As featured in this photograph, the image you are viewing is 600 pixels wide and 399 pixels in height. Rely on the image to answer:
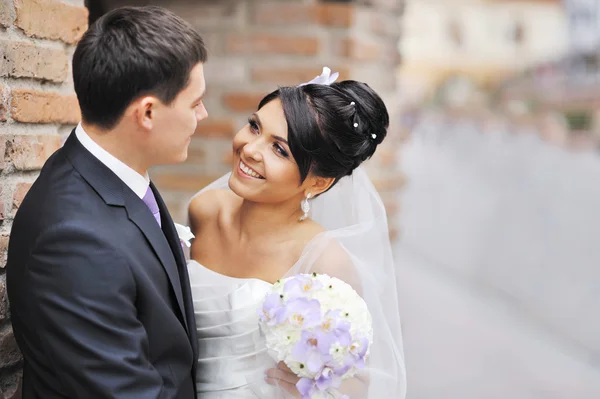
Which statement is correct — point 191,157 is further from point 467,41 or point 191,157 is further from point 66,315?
point 467,41

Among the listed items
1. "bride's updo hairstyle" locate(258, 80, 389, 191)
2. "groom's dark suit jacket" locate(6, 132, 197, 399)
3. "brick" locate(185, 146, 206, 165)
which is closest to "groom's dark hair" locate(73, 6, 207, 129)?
"groom's dark suit jacket" locate(6, 132, 197, 399)

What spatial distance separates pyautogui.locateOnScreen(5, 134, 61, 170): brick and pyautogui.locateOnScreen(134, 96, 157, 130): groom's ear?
0.53 metres

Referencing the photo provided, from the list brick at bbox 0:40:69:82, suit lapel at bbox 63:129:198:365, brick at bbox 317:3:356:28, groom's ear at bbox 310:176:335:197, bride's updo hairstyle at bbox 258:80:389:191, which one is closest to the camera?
suit lapel at bbox 63:129:198:365

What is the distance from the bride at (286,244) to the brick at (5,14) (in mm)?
671

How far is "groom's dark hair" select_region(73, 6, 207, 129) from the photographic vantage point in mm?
1358

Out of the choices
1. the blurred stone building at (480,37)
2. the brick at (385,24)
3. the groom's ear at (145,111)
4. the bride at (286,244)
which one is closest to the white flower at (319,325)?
the bride at (286,244)

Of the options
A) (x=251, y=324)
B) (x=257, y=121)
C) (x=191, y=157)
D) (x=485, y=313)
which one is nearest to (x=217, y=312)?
(x=251, y=324)

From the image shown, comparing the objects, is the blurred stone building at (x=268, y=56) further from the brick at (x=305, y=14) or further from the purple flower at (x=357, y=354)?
the purple flower at (x=357, y=354)

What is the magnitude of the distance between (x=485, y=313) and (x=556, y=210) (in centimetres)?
131

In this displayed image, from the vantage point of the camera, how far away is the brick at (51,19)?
1.77m

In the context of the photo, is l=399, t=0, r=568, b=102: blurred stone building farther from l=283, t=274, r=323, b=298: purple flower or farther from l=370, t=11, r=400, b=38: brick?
l=283, t=274, r=323, b=298: purple flower

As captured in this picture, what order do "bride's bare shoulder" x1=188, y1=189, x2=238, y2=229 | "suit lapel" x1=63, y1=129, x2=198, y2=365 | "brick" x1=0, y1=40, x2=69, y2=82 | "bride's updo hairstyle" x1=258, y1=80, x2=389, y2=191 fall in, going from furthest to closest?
"bride's bare shoulder" x1=188, y1=189, x2=238, y2=229
"bride's updo hairstyle" x1=258, y1=80, x2=389, y2=191
"brick" x1=0, y1=40, x2=69, y2=82
"suit lapel" x1=63, y1=129, x2=198, y2=365

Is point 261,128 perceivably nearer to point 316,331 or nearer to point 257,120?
point 257,120

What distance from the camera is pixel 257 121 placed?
2.01 metres
